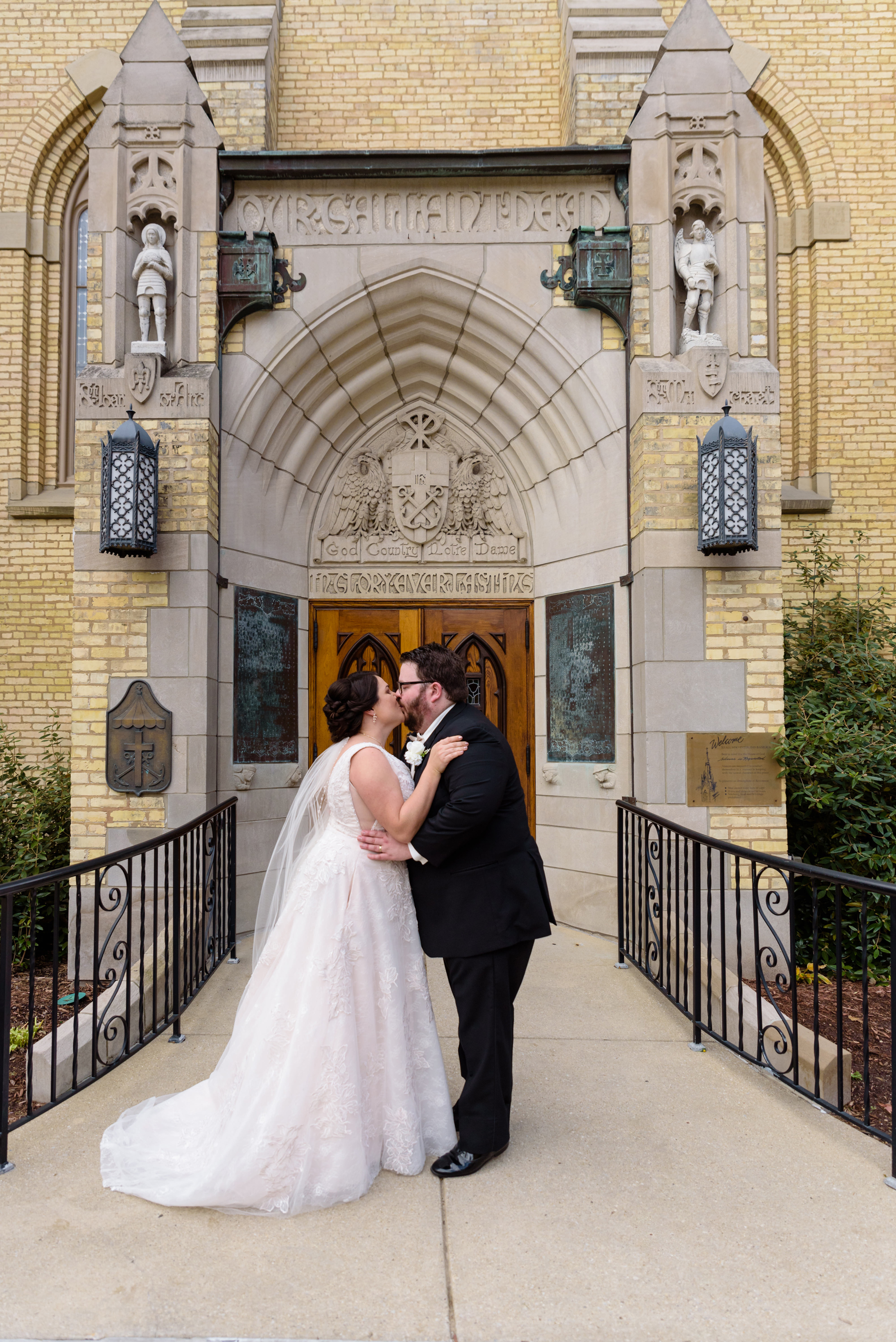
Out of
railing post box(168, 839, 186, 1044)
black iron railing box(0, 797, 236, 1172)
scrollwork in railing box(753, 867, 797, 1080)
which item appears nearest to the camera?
black iron railing box(0, 797, 236, 1172)

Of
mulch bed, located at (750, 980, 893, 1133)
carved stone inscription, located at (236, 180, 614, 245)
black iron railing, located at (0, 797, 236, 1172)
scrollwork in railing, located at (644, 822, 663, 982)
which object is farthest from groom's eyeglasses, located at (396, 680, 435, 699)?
carved stone inscription, located at (236, 180, 614, 245)

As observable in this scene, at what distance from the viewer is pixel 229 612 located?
6.85 m

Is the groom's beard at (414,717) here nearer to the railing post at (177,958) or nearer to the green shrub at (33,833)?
the railing post at (177,958)

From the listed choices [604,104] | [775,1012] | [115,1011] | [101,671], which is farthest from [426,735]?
[604,104]

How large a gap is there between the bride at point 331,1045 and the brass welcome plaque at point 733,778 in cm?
364

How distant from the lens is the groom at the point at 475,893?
303 cm

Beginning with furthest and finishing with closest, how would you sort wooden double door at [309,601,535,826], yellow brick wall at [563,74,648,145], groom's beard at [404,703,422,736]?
yellow brick wall at [563,74,648,145]
wooden double door at [309,601,535,826]
groom's beard at [404,703,422,736]

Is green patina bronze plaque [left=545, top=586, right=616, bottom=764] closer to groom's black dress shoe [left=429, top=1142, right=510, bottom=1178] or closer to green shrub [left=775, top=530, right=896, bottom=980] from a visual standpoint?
green shrub [left=775, top=530, right=896, bottom=980]

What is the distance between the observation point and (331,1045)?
293 cm

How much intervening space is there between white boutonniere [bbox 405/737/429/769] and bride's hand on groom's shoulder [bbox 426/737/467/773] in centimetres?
5

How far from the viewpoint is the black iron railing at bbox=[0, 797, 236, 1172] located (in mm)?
3471

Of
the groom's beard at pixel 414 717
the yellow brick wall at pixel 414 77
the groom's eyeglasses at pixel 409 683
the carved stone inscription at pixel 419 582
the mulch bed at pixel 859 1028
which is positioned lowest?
the mulch bed at pixel 859 1028

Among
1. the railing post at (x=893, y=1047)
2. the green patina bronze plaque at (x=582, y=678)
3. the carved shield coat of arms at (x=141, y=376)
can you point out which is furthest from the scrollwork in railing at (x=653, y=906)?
the carved shield coat of arms at (x=141, y=376)

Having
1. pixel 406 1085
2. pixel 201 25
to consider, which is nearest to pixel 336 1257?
pixel 406 1085
